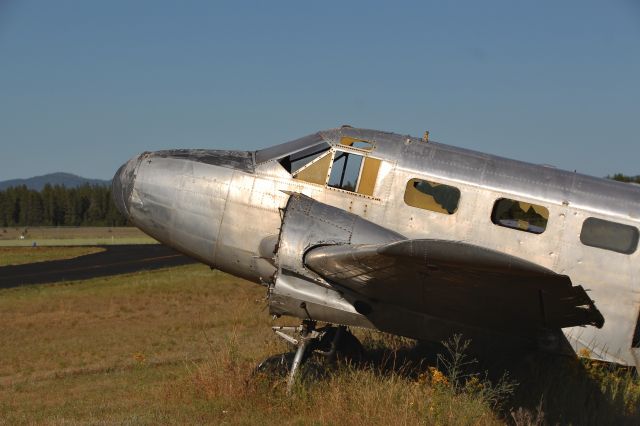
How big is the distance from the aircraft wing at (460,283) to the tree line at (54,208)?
118 metres

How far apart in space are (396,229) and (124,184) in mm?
4216

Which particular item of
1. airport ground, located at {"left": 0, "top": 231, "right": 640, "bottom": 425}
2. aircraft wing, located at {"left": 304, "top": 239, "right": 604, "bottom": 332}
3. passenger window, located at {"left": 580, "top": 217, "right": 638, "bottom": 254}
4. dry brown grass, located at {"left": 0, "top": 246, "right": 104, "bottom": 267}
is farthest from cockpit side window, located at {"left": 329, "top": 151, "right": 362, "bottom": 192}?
dry brown grass, located at {"left": 0, "top": 246, "right": 104, "bottom": 267}

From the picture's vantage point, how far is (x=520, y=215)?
911 centimetres

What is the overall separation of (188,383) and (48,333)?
12584 mm

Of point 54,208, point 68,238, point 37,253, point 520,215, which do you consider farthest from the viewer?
point 54,208

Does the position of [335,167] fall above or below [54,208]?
above

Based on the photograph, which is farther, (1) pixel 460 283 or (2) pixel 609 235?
(2) pixel 609 235

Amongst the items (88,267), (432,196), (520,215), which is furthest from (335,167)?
(88,267)

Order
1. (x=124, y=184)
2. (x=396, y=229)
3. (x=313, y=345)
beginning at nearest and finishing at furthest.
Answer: (x=396, y=229) < (x=313, y=345) < (x=124, y=184)

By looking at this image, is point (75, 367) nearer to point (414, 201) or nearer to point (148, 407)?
point (148, 407)

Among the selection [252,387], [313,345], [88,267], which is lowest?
[88,267]

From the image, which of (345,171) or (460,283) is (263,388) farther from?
(460,283)

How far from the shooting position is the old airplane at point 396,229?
8367 millimetres

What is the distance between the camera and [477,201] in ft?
29.9
